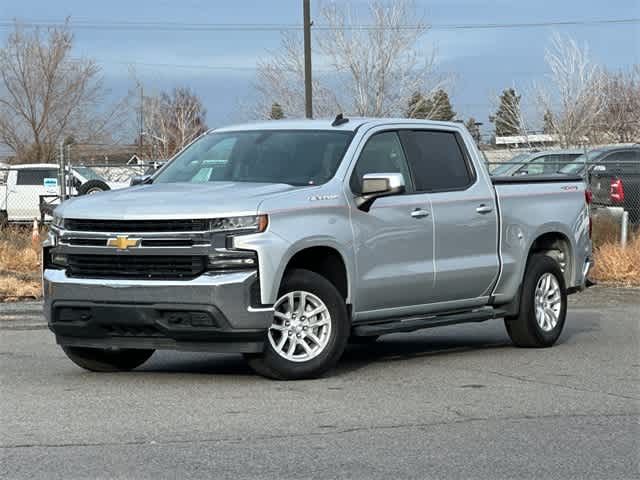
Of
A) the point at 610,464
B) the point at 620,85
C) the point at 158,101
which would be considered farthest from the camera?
the point at 158,101

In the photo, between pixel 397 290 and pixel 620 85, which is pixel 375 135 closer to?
pixel 397 290

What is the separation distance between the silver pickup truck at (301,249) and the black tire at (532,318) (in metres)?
0.01

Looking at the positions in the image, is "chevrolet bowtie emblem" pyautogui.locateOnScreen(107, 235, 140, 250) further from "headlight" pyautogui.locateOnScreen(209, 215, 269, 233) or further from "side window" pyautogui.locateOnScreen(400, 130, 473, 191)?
"side window" pyautogui.locateOnScreen(400, 130, 473, 191)

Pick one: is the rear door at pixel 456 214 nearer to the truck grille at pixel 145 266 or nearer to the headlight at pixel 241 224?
the headlight at pixel 241 224

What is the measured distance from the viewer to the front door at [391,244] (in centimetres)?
991

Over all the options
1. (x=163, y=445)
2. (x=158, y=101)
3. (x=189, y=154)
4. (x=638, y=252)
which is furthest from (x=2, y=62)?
(x=163, y=445)

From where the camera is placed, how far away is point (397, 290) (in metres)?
10.2

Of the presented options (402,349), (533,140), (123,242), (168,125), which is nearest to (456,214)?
(402,349)

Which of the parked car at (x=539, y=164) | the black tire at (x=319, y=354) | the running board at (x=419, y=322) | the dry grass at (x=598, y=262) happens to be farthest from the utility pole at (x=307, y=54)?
the black tire at (x=319, y=354)

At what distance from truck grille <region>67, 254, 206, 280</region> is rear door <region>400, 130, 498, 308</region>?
7.73 ft

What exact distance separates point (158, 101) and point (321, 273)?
53.7 meters

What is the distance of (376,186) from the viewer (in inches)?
386

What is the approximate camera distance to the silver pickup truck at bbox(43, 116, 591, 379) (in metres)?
8.98

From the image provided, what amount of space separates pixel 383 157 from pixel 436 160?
0.65 meters
